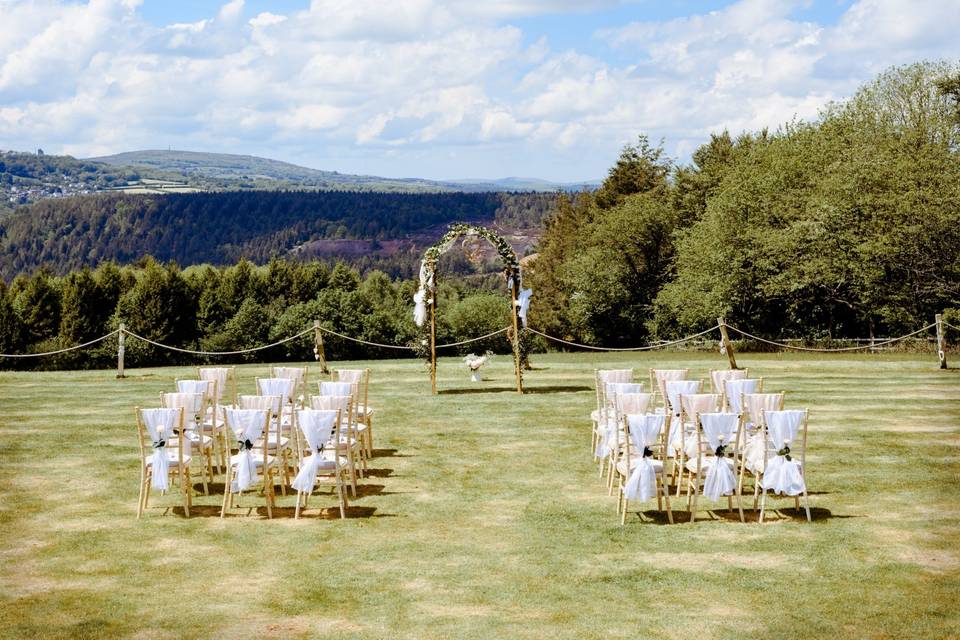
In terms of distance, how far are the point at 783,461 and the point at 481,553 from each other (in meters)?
3.42

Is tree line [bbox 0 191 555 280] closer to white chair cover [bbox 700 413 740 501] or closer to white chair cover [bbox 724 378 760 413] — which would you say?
white chair cover [bbox 724 378 760 413]

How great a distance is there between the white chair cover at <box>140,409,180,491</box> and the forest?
31.6 meters

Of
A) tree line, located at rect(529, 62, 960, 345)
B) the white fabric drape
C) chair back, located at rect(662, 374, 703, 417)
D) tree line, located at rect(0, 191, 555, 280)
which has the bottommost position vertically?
chair back, located at rect(662, 374, 703, 417)

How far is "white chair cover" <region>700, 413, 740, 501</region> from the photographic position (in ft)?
33.7

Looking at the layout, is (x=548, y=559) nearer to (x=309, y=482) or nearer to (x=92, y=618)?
(x=309, y=482)

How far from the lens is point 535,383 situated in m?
21.9

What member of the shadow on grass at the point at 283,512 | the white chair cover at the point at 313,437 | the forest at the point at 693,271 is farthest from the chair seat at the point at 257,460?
the forest at the point at 693,271

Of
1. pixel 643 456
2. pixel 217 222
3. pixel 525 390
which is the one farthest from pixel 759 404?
pixel 217 222

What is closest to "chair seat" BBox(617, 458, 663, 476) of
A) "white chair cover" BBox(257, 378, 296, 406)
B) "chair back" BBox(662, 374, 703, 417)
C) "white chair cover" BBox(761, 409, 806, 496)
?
"white chair cover" BBox(761, 409, 806, 496)

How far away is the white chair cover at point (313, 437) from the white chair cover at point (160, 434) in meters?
1.41

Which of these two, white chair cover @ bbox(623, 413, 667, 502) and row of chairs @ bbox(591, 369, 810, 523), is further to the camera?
row of chairs @ bbox(591, 369, 810, 523)

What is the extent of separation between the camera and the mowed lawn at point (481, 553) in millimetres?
7410

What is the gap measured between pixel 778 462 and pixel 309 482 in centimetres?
496

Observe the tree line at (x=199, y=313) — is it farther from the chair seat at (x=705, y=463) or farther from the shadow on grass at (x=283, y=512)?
the chair seat at (x=705, y=463)
